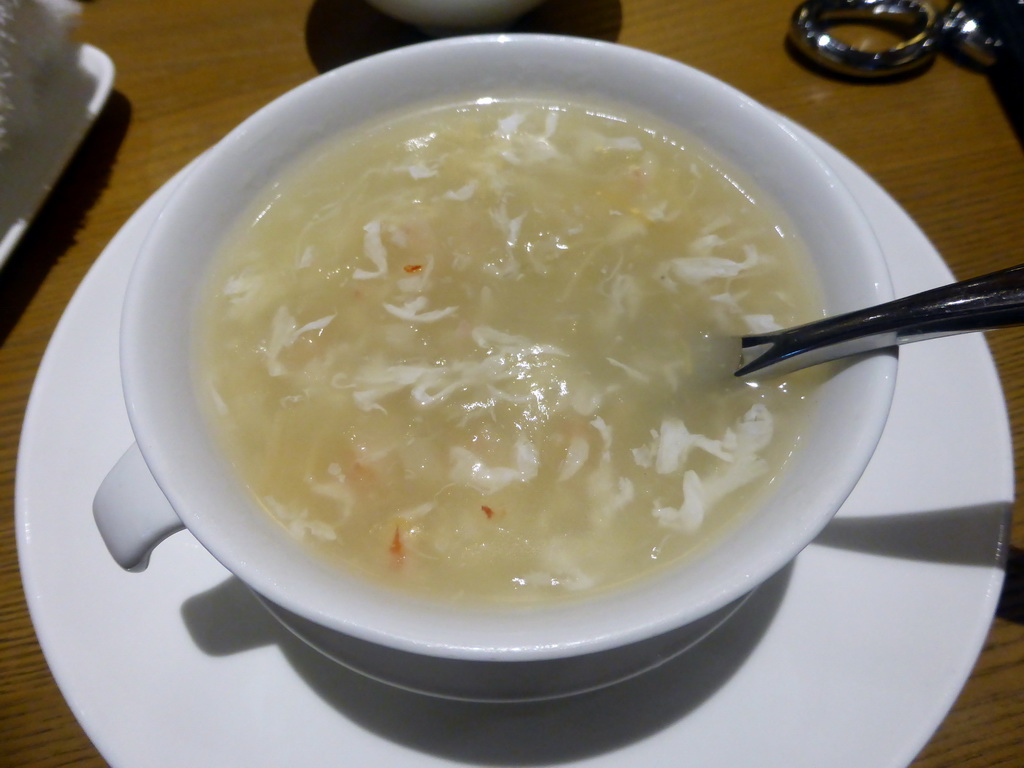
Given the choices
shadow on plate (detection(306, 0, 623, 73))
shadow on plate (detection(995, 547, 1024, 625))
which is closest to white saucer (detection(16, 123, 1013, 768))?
shadow on plate (detection(995, 547, 1024, 625))

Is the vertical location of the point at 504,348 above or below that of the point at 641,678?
above

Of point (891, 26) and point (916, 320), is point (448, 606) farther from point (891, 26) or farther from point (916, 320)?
point (891, 26)

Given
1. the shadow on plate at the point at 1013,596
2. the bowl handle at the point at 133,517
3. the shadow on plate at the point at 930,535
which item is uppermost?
the shadow on plate at the point at 930,535

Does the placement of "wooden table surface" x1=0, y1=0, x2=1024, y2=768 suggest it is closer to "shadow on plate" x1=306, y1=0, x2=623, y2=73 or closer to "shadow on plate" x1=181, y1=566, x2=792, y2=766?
"shadow on plate" x1=306, y1=0, x2=623, y2=73

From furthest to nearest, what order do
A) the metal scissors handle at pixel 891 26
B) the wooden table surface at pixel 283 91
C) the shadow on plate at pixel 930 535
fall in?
the metal scissors handle at pixel 891 26, the wooden table surface at pixel 283 91, the shadow on plate at pixel 930 535

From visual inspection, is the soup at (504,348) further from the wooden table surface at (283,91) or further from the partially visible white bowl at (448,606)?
the wooden table surface at (283,91)

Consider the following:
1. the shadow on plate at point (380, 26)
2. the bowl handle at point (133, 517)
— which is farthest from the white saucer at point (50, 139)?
the bowl handle at point (133, 517)

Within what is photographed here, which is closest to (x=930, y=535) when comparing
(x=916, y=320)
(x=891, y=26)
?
(x=916, y=320)
